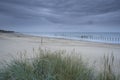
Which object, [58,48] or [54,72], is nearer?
[54,72]

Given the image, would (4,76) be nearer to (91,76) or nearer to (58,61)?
→ (58,61)

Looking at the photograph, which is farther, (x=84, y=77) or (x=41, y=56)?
(x=41, y=56)

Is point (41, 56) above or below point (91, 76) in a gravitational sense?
above

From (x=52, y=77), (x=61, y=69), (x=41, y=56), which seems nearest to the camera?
(x=52, y=77)

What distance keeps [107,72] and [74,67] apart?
789 millimetres

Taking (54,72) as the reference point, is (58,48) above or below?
below

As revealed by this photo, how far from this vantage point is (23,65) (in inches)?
150

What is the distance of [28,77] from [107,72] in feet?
5.93

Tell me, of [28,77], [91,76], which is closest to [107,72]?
[91,76]

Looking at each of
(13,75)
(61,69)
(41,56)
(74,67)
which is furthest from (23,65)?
(74,67)

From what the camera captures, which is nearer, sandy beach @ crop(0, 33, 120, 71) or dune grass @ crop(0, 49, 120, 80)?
dune grass @ crop(0, 49, 120, 80)

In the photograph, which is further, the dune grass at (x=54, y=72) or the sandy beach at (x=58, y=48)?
the sandy beach at (x=58, y=48)

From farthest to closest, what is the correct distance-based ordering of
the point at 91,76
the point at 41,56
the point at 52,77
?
the point at 41,56 → the point at 91,76 → the point at 52,77

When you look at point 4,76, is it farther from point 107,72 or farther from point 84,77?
point 107,72
